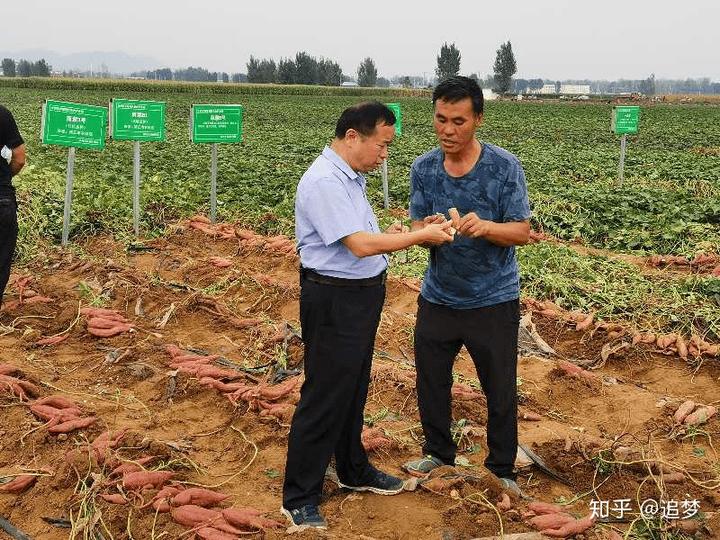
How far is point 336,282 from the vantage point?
10.5 ft

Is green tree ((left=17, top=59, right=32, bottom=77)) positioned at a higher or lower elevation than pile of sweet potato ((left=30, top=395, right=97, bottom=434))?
higher

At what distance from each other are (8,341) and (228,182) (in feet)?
25.6

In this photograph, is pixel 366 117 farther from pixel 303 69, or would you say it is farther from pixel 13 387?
pixel 303 69

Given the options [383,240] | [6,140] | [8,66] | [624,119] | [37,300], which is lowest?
[37,300]

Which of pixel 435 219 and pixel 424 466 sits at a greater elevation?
pixel 435 219

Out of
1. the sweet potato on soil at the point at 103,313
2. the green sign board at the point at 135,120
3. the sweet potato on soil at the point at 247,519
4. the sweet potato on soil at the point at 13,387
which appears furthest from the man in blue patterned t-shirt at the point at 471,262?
the green sign board at the point at 135,120

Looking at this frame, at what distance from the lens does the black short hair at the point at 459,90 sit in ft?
10.9

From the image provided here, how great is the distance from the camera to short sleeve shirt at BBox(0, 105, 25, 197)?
5.30m

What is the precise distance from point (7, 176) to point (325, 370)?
11.2 feet

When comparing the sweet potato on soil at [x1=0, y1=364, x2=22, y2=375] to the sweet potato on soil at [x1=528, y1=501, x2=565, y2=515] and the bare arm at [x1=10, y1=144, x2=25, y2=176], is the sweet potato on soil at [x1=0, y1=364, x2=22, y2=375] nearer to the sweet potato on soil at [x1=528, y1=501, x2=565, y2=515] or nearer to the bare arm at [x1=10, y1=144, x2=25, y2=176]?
the bare arm at [x1=10, y1=144, x2=25, y2=176]

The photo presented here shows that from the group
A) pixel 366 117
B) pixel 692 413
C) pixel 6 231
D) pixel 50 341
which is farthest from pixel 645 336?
pixel 6 231

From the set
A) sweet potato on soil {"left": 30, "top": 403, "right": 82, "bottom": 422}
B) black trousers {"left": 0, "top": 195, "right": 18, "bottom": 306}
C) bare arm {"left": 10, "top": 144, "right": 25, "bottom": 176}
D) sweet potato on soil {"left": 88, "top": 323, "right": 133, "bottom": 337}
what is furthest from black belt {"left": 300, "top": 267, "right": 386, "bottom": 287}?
sweet potato on soil {"left": 88, "top": 323, "right": 133, "bottom": 337}

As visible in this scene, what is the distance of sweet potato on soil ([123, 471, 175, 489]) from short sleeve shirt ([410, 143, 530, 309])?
1.63 meters

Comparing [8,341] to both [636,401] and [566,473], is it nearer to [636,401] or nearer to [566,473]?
[566,473]
